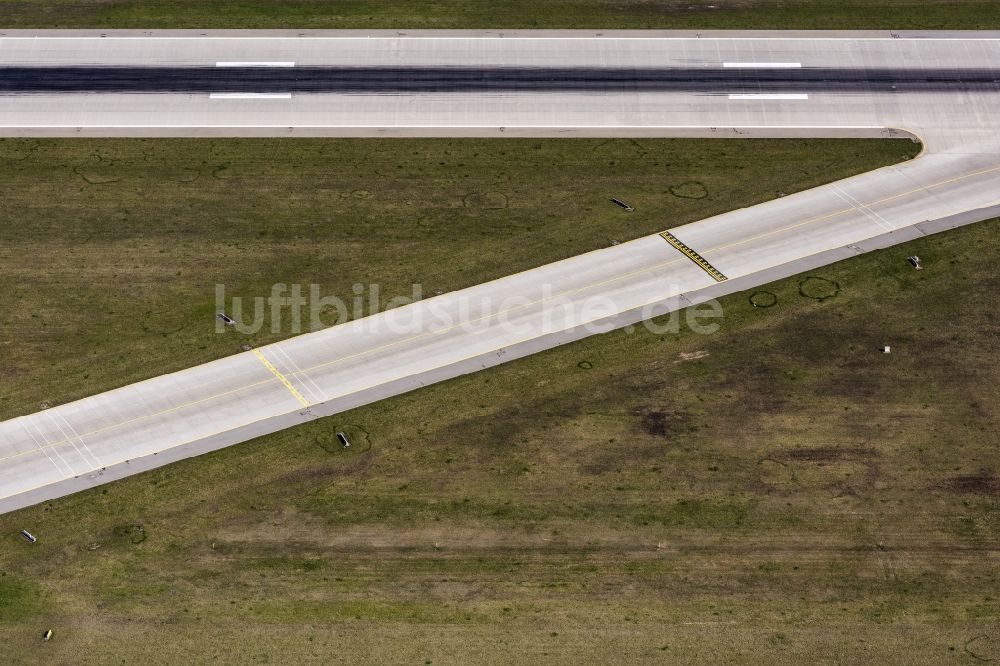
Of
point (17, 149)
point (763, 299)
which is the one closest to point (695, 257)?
point (763, 299)

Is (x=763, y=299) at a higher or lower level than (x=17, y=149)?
higher

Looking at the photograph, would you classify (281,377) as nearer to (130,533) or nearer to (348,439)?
(348,439)

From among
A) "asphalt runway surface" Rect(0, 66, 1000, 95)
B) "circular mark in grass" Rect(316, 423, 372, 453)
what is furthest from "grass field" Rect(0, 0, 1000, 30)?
"circular mark in grass" Rect(316, 423, 372, 453)

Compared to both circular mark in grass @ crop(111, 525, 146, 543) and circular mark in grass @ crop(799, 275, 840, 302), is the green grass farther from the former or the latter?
circular mark in grass @ crop(111, 525, 146, 543)

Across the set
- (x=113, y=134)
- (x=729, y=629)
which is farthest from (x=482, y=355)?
(x=113, y=134)

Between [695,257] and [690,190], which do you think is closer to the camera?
[695,257]

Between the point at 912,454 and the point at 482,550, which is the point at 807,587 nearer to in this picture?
the point at 912,454
